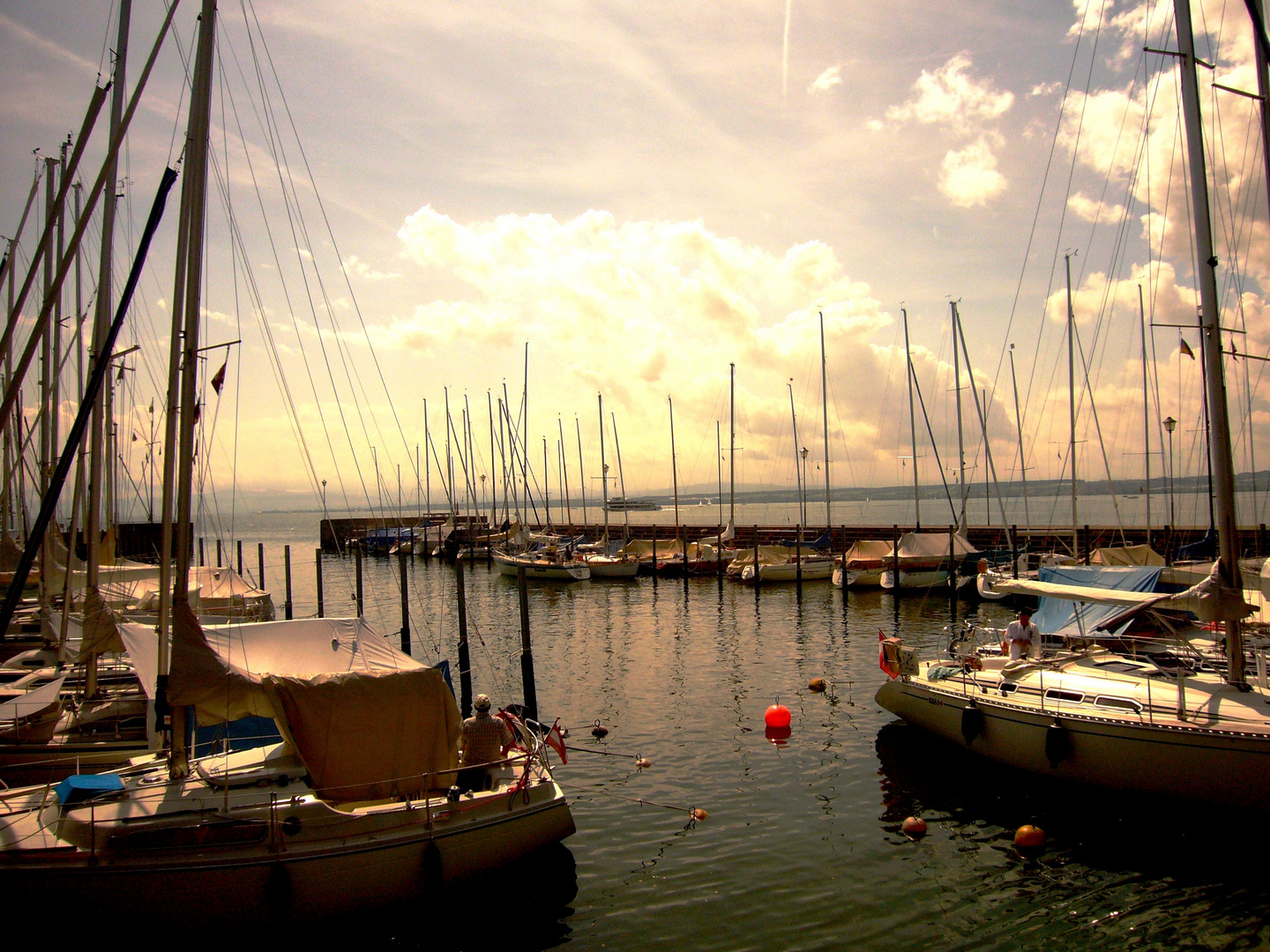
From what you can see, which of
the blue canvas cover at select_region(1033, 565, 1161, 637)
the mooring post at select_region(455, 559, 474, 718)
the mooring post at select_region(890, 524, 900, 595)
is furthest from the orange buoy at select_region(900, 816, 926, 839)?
the mooring post at select_region(890, 524, 900, 595)

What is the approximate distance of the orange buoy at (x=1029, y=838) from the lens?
12.8 metres

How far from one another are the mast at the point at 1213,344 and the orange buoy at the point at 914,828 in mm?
6152

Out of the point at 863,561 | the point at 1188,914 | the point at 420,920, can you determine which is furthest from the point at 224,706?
the point at 863,561

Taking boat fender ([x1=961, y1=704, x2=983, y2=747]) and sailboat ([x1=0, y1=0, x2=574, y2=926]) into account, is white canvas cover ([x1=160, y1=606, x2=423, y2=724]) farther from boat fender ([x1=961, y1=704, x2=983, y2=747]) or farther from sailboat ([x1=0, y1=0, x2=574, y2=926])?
boat fender ([x1=961, y1=704, x2=983, y2=747])

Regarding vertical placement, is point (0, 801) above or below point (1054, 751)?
above

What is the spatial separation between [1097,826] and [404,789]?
37.7 ft

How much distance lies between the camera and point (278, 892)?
9656mm

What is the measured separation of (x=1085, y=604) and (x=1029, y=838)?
9.63 metres

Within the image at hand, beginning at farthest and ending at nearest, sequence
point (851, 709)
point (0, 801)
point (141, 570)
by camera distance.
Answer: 1. point (141, 570)
2. point (851, 709)
3. point (0, 801)

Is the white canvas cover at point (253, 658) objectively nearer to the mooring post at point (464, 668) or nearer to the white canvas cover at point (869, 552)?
the mooring post at point (464, 668)

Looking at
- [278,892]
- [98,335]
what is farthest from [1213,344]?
[98,335]

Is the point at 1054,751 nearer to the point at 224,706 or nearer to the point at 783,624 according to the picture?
the point at 224,706

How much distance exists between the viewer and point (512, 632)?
36.2 m

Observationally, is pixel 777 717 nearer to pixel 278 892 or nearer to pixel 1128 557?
pixel 278 892
